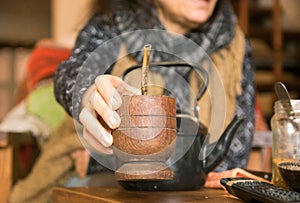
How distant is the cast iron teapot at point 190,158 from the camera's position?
2.79 ft

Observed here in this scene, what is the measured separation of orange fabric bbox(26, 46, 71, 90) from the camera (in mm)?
2043

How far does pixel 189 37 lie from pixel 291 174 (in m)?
0.73

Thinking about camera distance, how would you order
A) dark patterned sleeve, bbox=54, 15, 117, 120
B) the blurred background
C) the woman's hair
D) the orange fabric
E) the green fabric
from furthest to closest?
the blurred background → the orange fabric → the green fabric → the woman's hair → dark patterned sleeve, bbox=54, 15, 117, 120

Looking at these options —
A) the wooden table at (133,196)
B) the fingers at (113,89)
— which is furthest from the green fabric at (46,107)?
the fingers at (113,89)

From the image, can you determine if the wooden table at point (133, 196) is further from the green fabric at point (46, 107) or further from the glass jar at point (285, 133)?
the green fabric at point (46, 107)

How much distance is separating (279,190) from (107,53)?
0.68 meters

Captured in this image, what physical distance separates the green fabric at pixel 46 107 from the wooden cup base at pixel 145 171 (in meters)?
1.08

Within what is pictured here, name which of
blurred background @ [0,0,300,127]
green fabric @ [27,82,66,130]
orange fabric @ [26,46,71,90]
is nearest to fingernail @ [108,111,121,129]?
green fabric @ [27,82,66,130]

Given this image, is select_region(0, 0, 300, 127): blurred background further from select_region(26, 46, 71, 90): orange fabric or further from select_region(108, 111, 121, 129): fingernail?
select_region(108, 111, 121, 129): fingernail

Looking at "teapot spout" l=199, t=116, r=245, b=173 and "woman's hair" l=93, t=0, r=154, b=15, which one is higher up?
"woman's hair" l=93, t=0, r=154, b=15

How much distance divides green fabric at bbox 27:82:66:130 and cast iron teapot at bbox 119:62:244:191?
985 mm

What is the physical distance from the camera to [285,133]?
893 mm

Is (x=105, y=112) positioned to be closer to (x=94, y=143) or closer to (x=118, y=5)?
(x=94, y=143)

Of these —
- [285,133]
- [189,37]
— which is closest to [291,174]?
[285,133]
